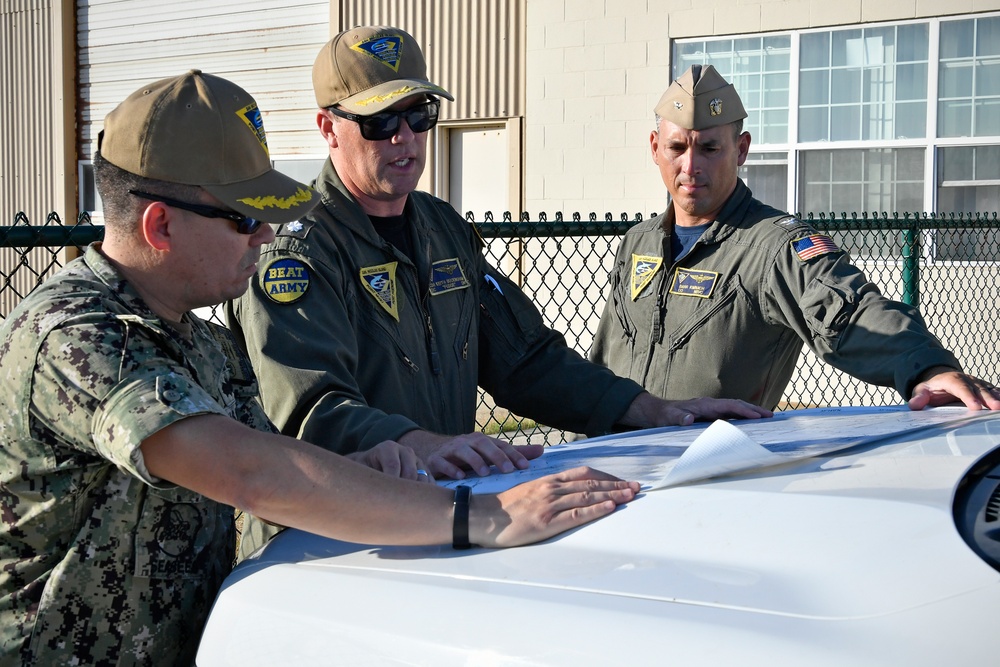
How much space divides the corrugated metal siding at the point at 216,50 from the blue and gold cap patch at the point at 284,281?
9934 mm

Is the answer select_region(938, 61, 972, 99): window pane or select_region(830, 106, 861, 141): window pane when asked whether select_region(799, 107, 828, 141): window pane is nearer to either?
select_region(830, 106, 861, 141): window pane

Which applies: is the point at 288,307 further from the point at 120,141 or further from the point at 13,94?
the point at 13,94

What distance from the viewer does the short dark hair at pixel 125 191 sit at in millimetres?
2000

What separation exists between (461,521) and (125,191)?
900 millimetres

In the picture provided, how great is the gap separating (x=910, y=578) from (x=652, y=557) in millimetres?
368

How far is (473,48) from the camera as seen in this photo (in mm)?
11008

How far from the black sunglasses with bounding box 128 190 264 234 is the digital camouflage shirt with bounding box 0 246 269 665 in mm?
195

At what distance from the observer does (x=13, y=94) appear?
14617mm

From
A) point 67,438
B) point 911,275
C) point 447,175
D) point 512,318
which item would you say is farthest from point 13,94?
point 67,438

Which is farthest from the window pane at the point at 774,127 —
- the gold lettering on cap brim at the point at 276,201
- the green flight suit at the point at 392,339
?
the gold lettering on cap brim at the point at 276,201

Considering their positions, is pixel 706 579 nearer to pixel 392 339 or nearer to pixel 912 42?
pixel 392 339

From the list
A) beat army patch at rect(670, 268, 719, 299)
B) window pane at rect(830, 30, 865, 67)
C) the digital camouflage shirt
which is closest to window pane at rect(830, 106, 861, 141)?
window pane at rect(830, 30, 865, 67)

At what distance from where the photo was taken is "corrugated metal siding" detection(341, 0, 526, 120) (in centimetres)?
1080

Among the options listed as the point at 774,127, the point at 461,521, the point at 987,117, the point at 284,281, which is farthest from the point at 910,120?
the point at 461,521
